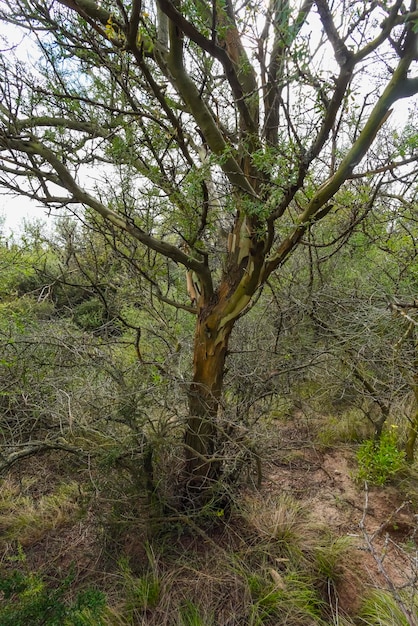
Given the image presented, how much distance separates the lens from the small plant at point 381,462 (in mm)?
3154

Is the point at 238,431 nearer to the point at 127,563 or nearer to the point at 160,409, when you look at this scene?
the point at 160,409

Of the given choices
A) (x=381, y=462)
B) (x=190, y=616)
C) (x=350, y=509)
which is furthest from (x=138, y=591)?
(x=381, y=462)

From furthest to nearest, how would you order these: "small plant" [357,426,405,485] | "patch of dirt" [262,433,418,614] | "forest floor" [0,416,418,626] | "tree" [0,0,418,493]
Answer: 1. "small plant" [357,426,405,485]
2. "patch of dirt" [262,433,418,614]
3. "forest floor" [0,416,418,626]
4. "tree" [0,0,418,493]

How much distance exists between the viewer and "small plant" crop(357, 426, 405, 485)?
315cm

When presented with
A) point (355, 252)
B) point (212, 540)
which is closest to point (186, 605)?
point (212, 540)

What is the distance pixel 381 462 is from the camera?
315 centimetres

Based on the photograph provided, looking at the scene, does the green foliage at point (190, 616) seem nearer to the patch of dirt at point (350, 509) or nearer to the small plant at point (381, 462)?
the patch of dirt at point (350, 509)

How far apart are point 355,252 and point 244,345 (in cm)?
171

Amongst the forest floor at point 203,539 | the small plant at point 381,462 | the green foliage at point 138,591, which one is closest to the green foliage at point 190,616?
the forest floor at point 203,539

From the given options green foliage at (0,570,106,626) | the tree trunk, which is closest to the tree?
the tree trunk

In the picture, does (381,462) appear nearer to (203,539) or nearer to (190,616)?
(203,539)

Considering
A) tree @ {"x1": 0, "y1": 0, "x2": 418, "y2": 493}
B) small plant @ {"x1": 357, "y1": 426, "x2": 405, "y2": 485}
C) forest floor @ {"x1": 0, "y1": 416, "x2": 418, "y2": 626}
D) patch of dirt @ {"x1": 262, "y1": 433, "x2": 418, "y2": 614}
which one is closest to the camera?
tree @ {"x1": 0, "y1": 0, "x2": 418, "y2": 493}

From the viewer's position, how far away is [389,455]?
124 inches

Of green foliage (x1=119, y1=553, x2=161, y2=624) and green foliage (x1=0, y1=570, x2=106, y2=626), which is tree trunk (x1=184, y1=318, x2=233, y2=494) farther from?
green foliage (x1=0, y1=570, x2=106, y2=626)
